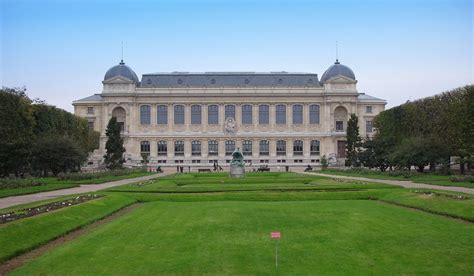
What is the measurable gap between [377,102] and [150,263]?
103048 millimetres

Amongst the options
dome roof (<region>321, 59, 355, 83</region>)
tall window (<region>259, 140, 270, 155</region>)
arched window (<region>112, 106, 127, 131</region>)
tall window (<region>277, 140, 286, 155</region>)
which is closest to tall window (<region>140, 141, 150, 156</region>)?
arched window (<region>112, 106, 127, 131</region>)

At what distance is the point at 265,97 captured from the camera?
10544 centimetres

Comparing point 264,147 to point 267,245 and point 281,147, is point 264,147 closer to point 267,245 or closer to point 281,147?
point 281,147

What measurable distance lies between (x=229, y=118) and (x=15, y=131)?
191 feet

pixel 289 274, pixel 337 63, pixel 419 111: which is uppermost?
pixel 337 63

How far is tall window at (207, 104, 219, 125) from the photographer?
106m

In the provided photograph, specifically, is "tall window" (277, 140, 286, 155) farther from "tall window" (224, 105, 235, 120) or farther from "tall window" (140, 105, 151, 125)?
"tall window" (140, 105, 151, 125)

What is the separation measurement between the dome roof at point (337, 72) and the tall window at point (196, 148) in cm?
2956

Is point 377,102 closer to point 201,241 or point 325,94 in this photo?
point 325,94

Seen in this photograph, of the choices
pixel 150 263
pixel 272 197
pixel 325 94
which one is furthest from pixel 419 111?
pixel 150 263

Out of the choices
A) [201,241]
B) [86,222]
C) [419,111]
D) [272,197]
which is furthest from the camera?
[419,111]

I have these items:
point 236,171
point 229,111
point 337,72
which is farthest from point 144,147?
point 236,171

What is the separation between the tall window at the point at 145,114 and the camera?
346 ft

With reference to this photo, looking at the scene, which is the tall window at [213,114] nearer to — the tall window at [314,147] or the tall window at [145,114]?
the tall window at [145,114]
